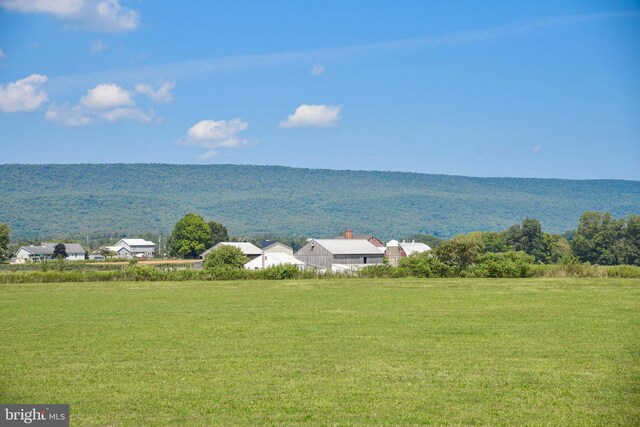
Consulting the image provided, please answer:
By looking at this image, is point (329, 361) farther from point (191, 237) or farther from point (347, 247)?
point (191, 237)

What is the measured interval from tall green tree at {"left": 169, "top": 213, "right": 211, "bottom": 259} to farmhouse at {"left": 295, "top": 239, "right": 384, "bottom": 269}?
156ft

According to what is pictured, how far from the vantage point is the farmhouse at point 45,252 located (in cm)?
12712

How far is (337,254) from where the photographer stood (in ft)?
249

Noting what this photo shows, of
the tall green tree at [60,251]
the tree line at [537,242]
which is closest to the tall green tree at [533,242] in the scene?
the tree line at [537,242]

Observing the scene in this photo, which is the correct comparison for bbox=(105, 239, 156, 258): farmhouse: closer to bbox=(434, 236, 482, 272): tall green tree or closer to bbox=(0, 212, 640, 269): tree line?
bbox=(0, 212, 640, 269): tree line

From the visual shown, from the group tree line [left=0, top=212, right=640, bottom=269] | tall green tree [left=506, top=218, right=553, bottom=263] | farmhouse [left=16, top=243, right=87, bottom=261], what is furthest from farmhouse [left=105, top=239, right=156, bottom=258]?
tall green tree [left=506, top=218, right=553, bottom=263]

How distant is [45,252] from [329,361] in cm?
12298

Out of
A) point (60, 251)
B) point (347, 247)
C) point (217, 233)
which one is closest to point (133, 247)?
point (60, 251)

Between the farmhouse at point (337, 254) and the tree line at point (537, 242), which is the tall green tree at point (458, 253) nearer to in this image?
the tree line at point (537, 242)

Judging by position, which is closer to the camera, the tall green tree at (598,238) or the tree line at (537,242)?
the tree line at (537,242)

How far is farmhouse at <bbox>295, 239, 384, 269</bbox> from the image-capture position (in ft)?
249

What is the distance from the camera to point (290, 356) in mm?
18125

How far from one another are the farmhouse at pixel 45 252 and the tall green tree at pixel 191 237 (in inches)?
639

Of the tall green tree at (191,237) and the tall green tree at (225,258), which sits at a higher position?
the tall green tree at (191,237)
